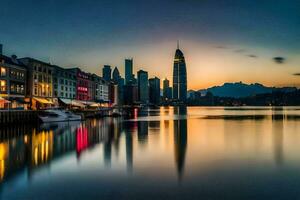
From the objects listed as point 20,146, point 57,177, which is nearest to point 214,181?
point 57,177

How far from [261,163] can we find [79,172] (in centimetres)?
1540

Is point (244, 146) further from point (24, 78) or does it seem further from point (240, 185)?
point (24, 78)

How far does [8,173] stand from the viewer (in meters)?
18.8

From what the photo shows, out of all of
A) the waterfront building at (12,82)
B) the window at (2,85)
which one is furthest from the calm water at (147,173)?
the waterfront building at (12,82)

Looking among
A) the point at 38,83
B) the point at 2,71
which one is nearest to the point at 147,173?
the point at 2,71

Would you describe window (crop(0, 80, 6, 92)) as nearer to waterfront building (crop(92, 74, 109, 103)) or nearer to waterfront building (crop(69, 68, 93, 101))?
waterfront building (crop(69, 68, 93, 101))

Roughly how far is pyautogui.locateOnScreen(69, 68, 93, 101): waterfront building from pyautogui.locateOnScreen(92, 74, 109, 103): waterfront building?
679 cm

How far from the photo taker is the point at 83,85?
424 feet

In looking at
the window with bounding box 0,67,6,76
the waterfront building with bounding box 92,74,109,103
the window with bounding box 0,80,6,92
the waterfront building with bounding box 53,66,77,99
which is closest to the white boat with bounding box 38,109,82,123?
the window with bounding box 0,80,6,92

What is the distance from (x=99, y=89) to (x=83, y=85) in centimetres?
2873

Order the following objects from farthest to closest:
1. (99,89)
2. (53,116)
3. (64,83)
A: (99,89), (64,83), (53,116)

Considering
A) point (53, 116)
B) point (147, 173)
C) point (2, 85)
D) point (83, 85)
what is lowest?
point (147, 173)

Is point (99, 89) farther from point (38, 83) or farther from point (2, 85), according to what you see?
point (2, 85)

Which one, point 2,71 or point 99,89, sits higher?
point 99,89
